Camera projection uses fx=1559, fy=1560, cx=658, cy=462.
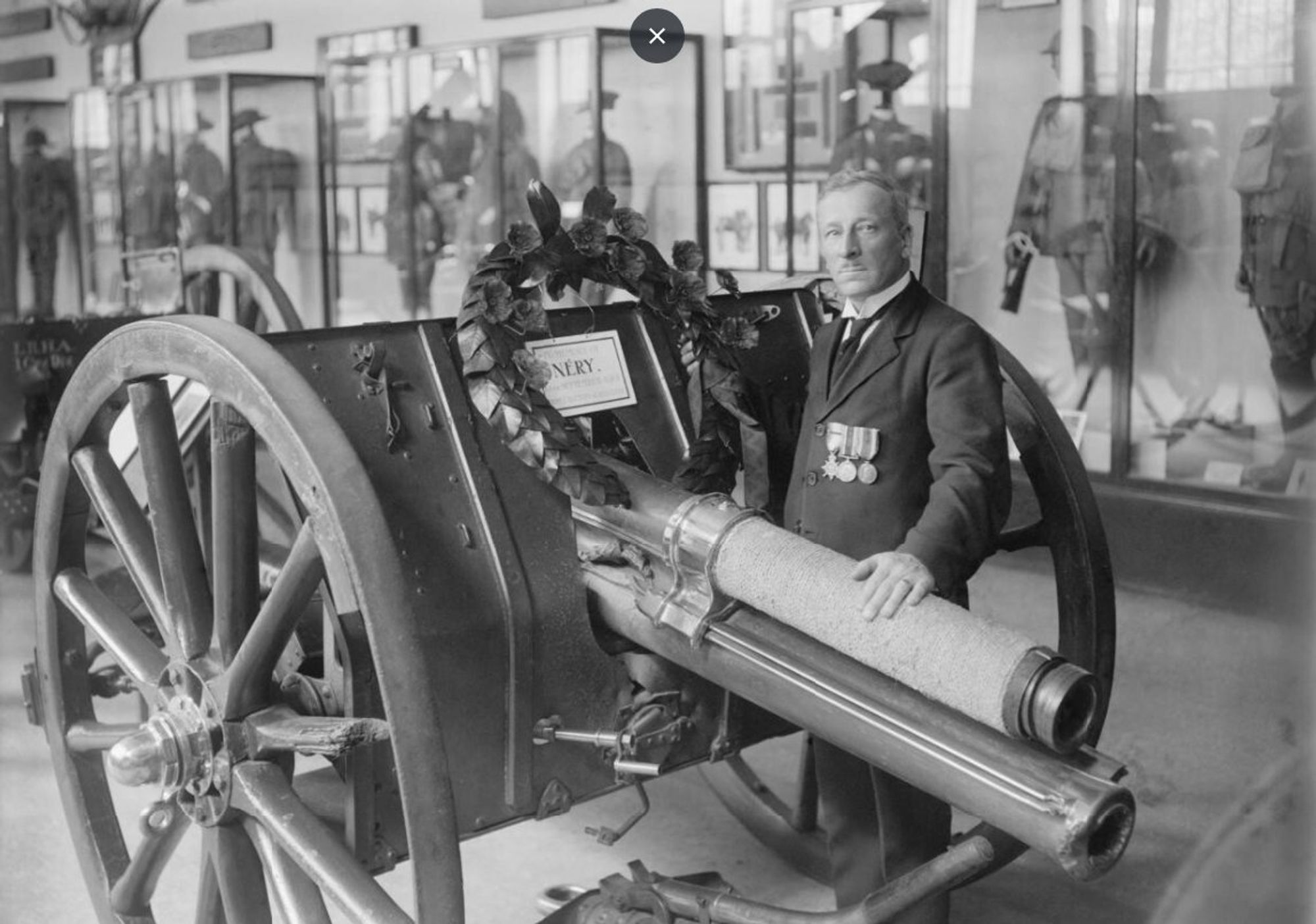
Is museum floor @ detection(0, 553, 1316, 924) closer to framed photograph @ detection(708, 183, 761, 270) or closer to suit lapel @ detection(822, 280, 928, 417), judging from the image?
suit lapel @ detection(822, 280, 928, 417)

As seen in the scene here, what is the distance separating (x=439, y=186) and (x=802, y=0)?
152cm

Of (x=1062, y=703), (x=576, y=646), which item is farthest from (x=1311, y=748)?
(x=576, y=646)

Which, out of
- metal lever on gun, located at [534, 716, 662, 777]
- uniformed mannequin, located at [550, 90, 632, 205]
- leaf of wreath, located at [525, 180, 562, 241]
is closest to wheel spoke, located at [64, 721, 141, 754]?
metal lever on gun, located at [534, 716, 662, 777]

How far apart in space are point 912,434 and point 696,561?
0.42 metres

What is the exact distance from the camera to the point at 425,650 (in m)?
2.14

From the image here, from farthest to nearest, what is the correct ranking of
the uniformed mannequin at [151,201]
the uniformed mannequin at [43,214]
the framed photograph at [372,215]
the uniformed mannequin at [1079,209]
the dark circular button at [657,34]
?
the framed photograph at [372,215] → the uniformed mannequin at [151,201] → the uniformed mannequin at [1079,209] → the uniformed mannequin at [43,214] → the dark circular button at [657,34]

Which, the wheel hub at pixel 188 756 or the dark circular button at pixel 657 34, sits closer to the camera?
the wheel hub at pixel 188 756

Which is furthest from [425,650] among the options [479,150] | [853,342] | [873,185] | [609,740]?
[479,150]

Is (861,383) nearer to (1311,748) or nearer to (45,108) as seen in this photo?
(1311,748)

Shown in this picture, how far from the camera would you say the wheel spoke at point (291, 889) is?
6.90 ft

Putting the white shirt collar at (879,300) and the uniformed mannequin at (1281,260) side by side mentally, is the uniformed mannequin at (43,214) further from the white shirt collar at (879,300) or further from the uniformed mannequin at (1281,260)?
the uniformed mannequin at (1281,260)

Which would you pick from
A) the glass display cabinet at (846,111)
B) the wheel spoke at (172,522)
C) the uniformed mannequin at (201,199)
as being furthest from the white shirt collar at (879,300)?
the uniformed mannequin at (201,199)

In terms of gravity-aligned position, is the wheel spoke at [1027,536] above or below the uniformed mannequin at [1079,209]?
below

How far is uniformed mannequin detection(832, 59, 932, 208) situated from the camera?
5000 mm
